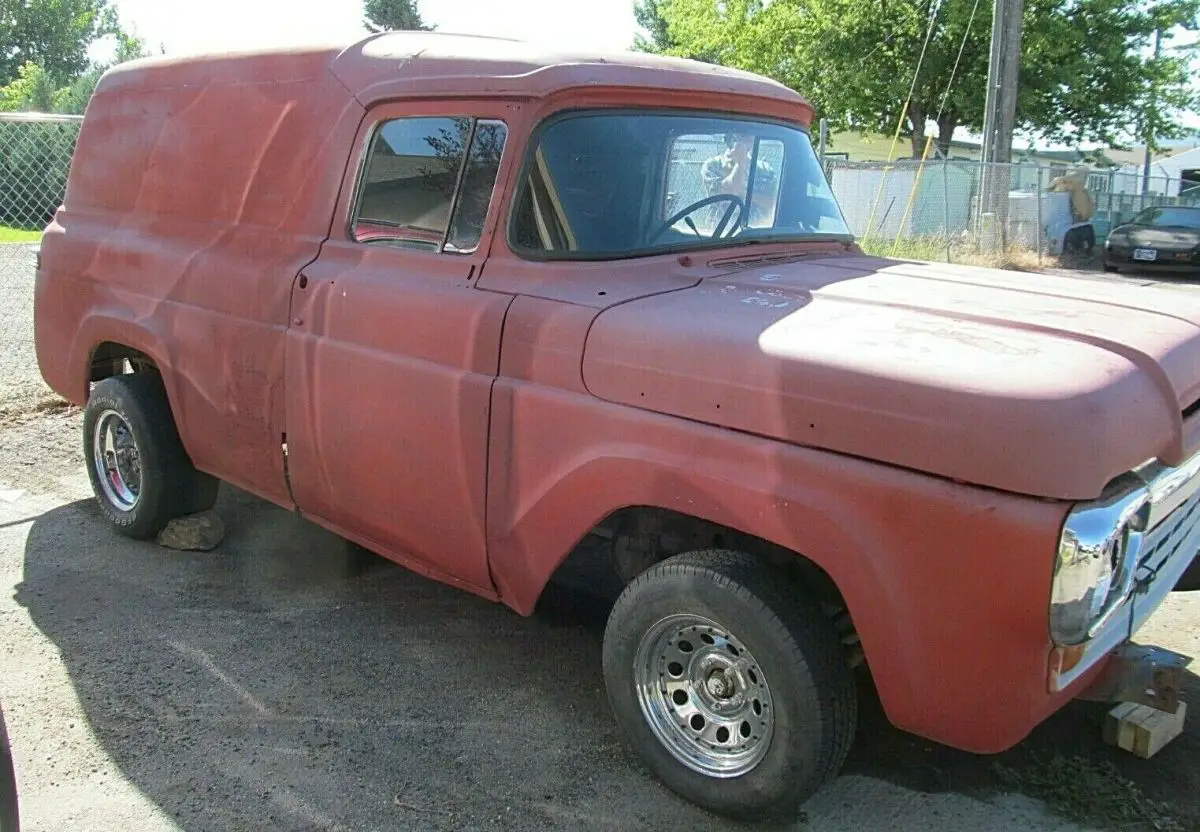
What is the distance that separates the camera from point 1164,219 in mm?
19047

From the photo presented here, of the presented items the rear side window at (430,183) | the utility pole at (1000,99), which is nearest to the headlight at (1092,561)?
the rear side window at (430,183)

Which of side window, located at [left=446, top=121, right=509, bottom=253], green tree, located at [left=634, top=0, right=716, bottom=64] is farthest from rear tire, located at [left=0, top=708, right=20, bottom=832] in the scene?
green tree, located at [left=634, top=0, right=716, bottom=64]

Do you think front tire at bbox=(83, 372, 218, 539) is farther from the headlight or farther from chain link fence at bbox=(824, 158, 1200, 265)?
chain link fence at bbox=(824, 158, 1200, 265)

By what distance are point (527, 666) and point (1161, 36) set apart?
31074mm

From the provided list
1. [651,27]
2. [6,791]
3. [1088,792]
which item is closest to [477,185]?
[6,791]

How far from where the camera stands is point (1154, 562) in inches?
108

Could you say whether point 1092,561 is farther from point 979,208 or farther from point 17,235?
point 17,235

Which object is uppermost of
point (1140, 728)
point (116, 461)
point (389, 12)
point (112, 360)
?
point (389, 12)

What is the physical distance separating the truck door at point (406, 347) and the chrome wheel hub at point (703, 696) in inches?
27.1

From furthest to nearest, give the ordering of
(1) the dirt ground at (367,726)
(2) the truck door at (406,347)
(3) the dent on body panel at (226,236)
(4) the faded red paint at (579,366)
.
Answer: (3) the dent on body panel at (226,236) → (2) the truck door at (406,347) → (1) the dirt ground at (367,726) → (4) the faded red paint at (579,366)

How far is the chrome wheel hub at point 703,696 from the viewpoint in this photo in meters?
2.84

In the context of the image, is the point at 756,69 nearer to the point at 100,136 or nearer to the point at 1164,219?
the point at 1164,219

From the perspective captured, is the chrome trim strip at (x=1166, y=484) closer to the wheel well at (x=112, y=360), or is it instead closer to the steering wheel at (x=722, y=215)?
the steering wheel at (x=722, y=215)

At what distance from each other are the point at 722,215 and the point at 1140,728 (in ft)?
7.00
